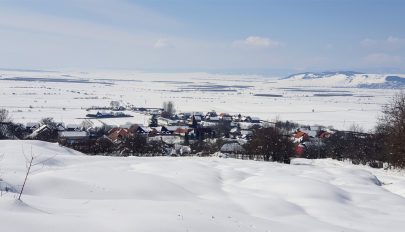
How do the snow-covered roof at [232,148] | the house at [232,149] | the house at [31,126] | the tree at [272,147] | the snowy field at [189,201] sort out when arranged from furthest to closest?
the house at [31,126], the snow-covered roof at [232,148], the house at [232,149], the tree at [272,147], the snowy field at [189,201]

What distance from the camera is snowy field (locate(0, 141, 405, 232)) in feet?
28.8

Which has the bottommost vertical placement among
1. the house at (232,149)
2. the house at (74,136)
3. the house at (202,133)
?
the house at (202,133)

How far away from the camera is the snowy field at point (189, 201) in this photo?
8.78 m

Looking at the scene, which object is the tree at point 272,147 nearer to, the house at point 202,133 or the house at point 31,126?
the house at point 202,133

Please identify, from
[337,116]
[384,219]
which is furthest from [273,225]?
[337,116]

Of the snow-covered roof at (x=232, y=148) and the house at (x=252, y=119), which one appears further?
the house at (x=252, y=119)

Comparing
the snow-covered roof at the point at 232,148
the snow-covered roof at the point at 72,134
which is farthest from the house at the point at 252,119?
the snow-covered roof at the point at 232,148

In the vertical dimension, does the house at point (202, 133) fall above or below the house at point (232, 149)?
below

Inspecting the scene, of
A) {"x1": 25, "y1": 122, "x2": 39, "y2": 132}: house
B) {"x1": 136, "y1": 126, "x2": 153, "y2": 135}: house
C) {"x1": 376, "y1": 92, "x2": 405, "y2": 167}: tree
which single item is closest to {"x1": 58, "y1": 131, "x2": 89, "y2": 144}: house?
{"x1": 25, "y1": 122, "x2": 39, "y2": 132}: house

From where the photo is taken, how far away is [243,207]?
13.8m

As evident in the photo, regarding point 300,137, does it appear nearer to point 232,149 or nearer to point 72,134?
point 232,149

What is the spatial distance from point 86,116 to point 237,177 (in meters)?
76.3

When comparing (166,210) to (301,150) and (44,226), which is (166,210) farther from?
(301,150)

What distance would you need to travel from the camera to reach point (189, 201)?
13.7 m
